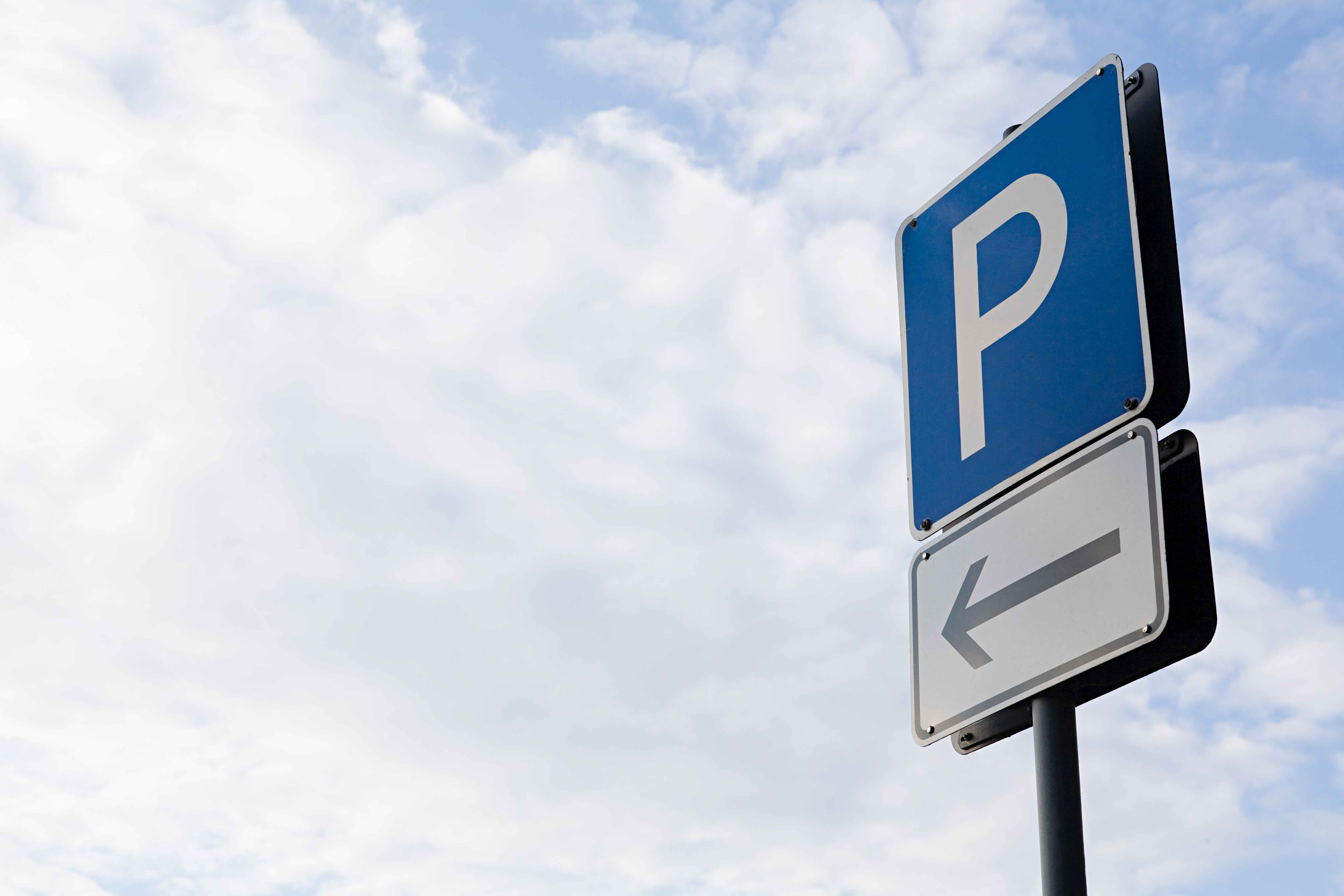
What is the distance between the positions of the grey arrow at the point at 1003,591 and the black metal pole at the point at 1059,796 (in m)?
0.16

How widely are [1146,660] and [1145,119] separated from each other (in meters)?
0.93

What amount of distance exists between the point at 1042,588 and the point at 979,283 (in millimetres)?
677

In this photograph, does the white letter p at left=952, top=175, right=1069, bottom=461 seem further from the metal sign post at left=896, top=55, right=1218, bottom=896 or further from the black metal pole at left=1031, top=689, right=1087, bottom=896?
the black metal pole at left=1031, top=689, right=1087, bottom=896

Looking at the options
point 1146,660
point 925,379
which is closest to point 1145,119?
point 925,379

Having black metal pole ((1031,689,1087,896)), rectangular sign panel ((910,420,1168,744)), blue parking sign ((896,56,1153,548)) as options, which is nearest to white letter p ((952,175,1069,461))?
blue parking sign ((896,56,1153,548))

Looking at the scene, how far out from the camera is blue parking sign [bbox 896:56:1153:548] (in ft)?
6.26

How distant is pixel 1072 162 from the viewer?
2.11 metres

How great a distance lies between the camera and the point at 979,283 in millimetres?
2260

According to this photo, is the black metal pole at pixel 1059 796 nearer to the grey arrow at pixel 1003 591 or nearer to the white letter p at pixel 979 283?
the grey arrow at pixel 1003 591

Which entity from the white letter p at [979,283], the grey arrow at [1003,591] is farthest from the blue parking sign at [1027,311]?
the grey arrow at [1003,591]

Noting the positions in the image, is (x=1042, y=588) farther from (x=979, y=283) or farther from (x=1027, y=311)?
(x=979, y=283)

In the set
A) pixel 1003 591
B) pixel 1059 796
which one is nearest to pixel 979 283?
pixel 1003 591

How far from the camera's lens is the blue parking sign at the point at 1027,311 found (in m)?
1.91

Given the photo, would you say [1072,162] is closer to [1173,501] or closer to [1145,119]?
[1145,119]
